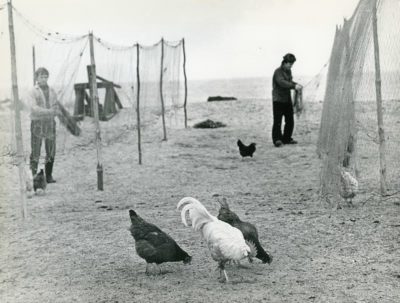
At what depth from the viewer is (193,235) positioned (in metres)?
5.75

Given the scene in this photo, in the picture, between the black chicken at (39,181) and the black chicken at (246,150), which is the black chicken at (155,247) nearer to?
the black chicken at (39,181)

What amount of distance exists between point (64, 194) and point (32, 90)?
1642 millimetres

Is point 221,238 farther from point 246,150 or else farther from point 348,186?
Result: point 246,150

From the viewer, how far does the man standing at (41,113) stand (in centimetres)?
823

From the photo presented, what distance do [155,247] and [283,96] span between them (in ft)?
24.3

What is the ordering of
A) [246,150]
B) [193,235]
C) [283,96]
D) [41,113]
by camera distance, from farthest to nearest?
[283,96]
[246,150]
[41,113]
[193,235]

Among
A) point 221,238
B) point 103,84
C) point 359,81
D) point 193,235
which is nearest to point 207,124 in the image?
point 103,84

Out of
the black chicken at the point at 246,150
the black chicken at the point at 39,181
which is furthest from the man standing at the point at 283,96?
the black chicken at the point at 39,181

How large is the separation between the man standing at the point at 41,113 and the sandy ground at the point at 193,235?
0.73 metres

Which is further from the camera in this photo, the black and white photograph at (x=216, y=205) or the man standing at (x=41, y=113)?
the man standing at (x=41, y=113)

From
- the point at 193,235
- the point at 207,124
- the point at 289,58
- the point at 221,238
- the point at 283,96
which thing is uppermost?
the point at 289,58

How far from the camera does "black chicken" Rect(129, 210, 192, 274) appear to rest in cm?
457

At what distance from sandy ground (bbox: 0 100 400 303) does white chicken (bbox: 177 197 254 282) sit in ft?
0.73

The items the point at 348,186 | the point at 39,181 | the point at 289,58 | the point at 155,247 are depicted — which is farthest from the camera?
the point at 289,58
